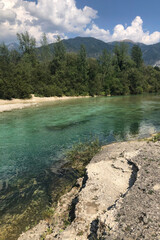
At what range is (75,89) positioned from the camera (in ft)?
309

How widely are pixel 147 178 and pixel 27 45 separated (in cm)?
12016

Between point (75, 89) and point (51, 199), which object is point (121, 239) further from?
point (75, 89)

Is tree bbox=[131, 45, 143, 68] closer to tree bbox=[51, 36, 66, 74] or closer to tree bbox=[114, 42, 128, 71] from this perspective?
tree bbox=[114, 42, 128, 71]

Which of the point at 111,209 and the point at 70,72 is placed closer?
the point at 111,209

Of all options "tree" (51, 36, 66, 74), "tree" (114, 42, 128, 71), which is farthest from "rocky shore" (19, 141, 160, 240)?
"tree" (114, 42, 128, 71)

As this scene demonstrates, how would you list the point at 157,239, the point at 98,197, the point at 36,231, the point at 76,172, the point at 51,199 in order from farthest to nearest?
the point at 76,172, the point at 51,199, the point at 98,197, the point at 36,231, the point at 157,239

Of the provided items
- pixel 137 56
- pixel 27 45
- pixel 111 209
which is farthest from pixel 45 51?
pixel 111 209

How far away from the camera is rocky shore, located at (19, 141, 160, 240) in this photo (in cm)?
482

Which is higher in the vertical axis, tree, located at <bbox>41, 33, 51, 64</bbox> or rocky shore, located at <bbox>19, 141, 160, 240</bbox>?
tree, located at <bbox>41, 33, 51, 64</bbox>

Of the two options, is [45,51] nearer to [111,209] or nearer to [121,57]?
[121,57]

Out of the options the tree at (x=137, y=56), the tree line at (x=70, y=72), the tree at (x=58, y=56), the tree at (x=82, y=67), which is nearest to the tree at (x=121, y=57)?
the tree line at (x=70, y=72)

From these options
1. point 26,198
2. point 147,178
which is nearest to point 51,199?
point 26,198

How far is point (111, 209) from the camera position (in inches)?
224

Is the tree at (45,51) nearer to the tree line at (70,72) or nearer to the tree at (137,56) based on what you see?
the tree line at (70,72)
